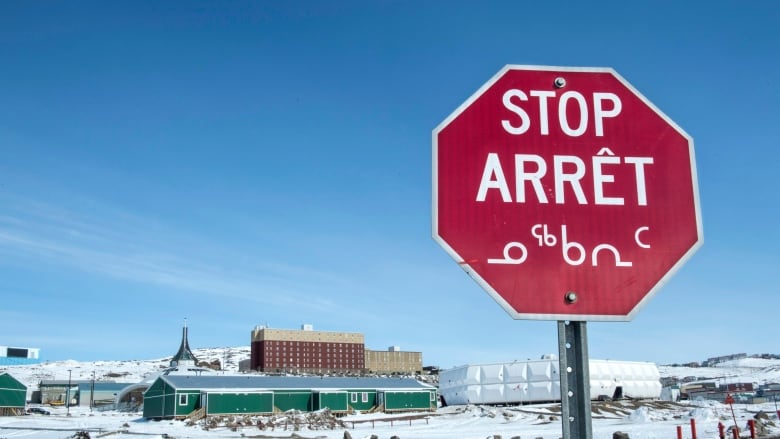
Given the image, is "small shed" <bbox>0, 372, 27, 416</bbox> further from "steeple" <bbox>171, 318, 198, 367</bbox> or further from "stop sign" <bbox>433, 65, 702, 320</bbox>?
"stop sign" <bbox>433, 65, 702, 320</bbox>

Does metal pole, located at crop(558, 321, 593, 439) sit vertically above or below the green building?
above

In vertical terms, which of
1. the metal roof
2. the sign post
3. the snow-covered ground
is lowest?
the snow-covered ground

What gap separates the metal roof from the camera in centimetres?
6938

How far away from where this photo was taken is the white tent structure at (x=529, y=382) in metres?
88.7

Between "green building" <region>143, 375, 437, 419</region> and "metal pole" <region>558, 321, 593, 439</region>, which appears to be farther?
"green building" <region>143, 375, 437, 419</region>

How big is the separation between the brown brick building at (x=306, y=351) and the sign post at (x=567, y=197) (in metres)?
175

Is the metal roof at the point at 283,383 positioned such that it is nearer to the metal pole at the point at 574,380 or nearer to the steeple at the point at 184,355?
the steeple at the point at 184,355

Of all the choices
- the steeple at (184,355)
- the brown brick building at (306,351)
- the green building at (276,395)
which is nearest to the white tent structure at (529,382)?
the green building at (276,395)

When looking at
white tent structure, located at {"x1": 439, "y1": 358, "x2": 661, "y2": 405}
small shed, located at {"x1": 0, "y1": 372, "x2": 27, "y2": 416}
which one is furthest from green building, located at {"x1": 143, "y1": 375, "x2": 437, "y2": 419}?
small shed, located at {"x1": 0, "y1": 372, "x2": 27, "y2": 416}

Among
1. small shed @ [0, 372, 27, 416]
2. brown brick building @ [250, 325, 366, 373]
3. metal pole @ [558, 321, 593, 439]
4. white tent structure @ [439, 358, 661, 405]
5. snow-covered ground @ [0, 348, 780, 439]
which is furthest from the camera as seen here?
brown brick building @ [250, 325, 366, 373]

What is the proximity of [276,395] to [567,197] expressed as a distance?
72157 mm

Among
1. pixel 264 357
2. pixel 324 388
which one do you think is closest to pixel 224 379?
pixel 324 388

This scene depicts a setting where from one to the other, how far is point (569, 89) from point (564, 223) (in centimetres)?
79

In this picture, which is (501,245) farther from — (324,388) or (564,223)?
(324,388)
